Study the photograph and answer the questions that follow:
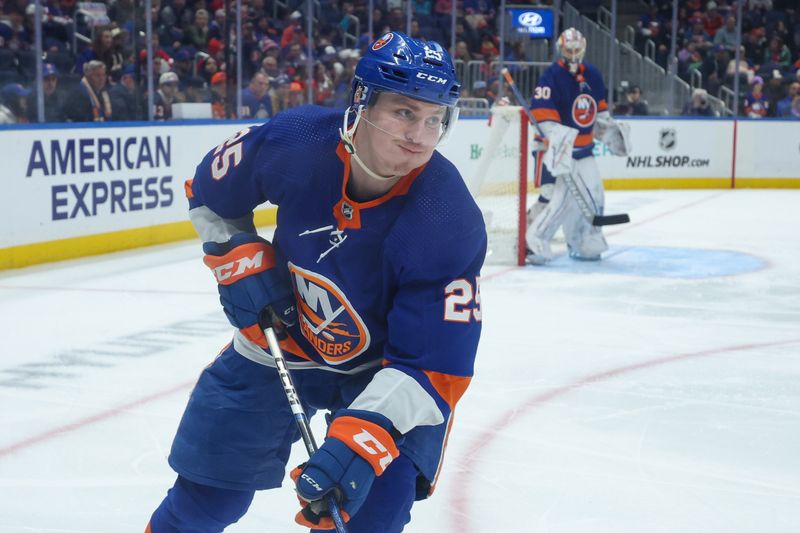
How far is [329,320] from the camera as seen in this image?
5.92ft

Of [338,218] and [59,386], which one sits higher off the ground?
Answer: [338,218]

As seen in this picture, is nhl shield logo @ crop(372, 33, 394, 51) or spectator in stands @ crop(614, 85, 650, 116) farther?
spectator in stands @ crop(614, 85, 650, 116)

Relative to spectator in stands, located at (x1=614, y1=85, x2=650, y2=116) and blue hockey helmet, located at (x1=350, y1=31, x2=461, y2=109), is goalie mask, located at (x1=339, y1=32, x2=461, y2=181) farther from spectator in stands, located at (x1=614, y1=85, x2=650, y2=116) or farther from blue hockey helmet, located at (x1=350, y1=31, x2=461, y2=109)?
spectator in stands, located at (x1=614, y1=85, x2=650, y2=116)

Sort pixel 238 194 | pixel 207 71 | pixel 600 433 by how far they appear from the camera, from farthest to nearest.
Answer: pixel 207 71 < pixel 600 433 < pixel 238 194

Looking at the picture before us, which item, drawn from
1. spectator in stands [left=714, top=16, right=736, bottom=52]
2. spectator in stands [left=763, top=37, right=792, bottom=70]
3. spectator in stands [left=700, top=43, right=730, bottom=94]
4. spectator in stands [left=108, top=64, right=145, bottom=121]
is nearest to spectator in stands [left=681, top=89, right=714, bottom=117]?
spectator in stands [left=700, top=43, right=730, bottom=94]

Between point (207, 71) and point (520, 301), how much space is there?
11.5 ft

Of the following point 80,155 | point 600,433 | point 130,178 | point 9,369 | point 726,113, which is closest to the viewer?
point 600,433

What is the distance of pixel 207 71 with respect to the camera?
26.2 feet

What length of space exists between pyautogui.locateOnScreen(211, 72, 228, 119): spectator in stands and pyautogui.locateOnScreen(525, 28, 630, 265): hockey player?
2.44 m

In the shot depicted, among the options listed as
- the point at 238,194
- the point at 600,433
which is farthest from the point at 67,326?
the point at 238,194

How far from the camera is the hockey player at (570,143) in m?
6.55

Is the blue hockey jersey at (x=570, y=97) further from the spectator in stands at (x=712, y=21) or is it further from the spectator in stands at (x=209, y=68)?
the spectator in stands at (x=712, y=21)

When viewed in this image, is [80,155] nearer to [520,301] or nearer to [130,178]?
[130,178]

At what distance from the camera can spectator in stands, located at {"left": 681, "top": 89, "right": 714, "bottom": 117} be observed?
12086 millimetres
